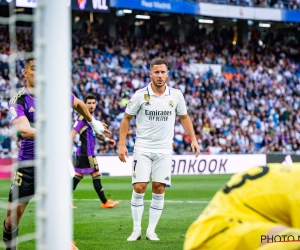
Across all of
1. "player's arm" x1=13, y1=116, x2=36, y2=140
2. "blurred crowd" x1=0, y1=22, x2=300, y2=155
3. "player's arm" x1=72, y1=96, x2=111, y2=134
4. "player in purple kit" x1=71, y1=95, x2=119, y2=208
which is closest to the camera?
"player's arm" x1=13, y1=116, x2=36, y2=140

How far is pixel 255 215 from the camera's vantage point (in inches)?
171

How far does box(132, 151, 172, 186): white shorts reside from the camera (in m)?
8.83

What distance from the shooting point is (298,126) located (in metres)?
32.5

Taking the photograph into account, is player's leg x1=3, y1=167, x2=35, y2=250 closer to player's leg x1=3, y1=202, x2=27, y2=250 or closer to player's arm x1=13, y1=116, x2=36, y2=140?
player's leg x1=3, y1=202, x2=27, y2=250

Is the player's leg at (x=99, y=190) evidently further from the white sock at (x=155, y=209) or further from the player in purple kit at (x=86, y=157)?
the white sock at (x=155, y=209)

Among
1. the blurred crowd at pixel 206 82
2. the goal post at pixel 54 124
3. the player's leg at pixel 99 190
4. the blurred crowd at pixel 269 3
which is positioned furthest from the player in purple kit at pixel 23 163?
the blurred crowd at pixel 269 3

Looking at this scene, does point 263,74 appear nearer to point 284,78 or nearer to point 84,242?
point 284,78

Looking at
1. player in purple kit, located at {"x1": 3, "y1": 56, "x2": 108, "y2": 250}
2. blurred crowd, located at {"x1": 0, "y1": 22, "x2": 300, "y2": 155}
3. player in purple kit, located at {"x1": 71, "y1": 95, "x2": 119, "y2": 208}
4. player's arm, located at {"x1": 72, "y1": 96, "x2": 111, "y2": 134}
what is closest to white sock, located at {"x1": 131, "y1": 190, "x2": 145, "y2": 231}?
player's arm, located at {"x1": 72, "y1": 96, "x2": 111, "y2": 134}

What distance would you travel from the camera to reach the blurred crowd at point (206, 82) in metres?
28.0

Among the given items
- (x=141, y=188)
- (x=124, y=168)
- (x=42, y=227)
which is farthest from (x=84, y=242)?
(x=124, y=168)

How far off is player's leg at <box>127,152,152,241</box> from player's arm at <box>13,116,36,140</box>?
269cm

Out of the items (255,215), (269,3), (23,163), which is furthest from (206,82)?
(255,215)

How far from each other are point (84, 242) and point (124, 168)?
14.8 m

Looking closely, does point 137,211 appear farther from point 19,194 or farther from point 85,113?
point 19,194
